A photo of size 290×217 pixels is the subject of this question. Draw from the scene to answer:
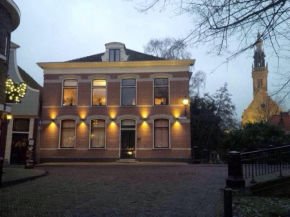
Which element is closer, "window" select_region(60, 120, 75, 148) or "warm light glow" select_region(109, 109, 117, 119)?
"warm light glow" select_region(109, 109, 117, 119)

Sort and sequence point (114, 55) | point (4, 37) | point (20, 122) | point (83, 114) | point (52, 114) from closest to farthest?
1. point (4, 37)
2. point (20, 122)
3. point (83, 114)
4. point (52, 114)
5. point (114, 55)

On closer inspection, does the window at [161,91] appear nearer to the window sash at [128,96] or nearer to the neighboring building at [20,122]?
the window sash at [128,96]

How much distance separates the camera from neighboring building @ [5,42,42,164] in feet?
69.2

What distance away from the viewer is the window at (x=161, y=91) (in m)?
22.1

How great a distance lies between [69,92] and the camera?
2297cm

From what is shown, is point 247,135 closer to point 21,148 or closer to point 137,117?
point 137,117

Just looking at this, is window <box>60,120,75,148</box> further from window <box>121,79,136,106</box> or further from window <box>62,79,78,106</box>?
window <box>121,79,136,106</box>

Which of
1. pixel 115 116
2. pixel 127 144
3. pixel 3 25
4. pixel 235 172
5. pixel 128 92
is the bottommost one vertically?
pixel 235 172

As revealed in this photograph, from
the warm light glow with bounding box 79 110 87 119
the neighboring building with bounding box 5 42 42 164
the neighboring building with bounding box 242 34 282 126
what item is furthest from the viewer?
the warm light glow with bounding box 79 110 87 119

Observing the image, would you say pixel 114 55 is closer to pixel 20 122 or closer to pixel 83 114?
pixel 83 114

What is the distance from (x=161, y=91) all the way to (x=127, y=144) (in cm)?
488

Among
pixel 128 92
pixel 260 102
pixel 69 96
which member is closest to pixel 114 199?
pixel 128 92

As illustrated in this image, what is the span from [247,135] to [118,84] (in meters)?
10.4

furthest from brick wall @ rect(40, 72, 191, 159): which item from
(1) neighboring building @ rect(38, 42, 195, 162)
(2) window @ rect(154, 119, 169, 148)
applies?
(2) window @ rect(154, 119, 169, 148)
